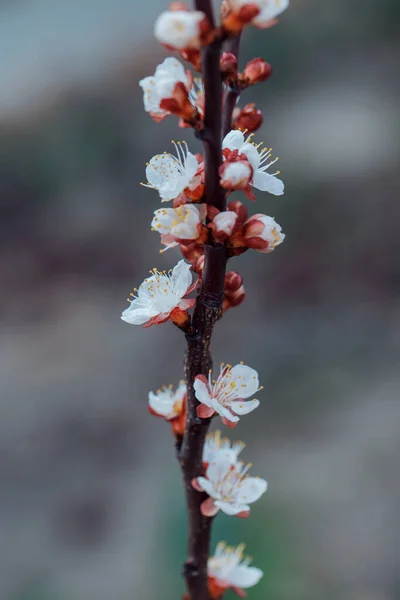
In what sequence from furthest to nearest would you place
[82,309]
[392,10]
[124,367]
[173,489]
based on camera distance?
1. [392,10]
2. [82,309]
3. [124,367]
4. [173,489]

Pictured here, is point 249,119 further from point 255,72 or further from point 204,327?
point 204,327

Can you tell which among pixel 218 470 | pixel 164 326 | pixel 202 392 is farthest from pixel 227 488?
pixel 164 326

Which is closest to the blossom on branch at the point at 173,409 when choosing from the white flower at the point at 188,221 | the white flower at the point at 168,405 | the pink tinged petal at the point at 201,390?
the white flower at the point at 168,405

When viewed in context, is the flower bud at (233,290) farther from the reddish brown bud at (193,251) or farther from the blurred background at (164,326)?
the blurred background at (164,326)

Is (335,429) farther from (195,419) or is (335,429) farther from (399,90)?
(399,90)

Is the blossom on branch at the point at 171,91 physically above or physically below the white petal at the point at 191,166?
above

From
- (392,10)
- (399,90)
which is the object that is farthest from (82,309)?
(392,10)
